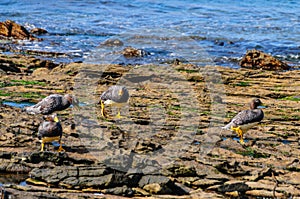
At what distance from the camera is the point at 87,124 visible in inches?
426

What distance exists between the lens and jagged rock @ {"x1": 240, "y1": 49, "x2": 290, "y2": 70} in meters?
19.2

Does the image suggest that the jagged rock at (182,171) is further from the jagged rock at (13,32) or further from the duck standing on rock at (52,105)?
the jagged rock at (13,32)

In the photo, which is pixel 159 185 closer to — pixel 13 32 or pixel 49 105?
pixel 49 105

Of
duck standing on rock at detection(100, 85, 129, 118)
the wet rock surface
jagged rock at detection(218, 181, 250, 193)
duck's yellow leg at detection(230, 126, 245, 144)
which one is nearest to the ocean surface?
the wet rock surface

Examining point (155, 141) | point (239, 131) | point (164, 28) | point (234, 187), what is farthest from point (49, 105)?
point (164, 28)

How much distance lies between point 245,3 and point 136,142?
131ft

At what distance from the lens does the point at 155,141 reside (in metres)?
9.97

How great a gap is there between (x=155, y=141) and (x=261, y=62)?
34.7 ft

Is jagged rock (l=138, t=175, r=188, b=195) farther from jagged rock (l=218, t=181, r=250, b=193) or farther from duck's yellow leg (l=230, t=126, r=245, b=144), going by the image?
duck's yellow leg (l=230, t=126, r=245, b=144)

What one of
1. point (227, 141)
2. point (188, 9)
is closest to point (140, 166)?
point (227, 141)

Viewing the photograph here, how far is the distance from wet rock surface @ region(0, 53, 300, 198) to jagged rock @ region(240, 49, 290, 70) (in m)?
3.28

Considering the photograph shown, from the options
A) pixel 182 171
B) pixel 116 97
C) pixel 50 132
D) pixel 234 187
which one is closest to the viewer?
pixel 234 187

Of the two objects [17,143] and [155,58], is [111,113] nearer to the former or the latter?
[17,143]

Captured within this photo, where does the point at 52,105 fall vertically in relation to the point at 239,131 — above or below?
above
